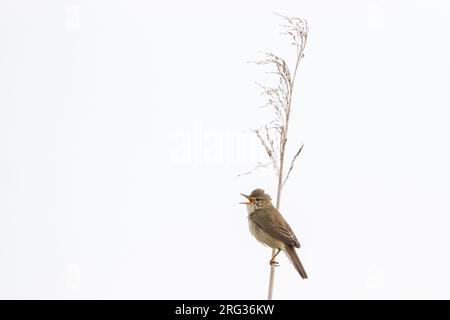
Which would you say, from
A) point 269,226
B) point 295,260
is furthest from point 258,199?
point 295,260

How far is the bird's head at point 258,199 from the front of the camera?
4062 mm

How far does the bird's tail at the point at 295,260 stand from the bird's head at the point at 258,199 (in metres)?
0.43

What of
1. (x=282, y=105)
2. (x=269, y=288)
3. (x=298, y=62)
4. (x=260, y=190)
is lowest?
(x=269, y=288)

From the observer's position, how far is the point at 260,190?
4.13m

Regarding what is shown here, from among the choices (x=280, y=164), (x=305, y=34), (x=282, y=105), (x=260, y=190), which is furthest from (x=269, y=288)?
(x=260, y=190)

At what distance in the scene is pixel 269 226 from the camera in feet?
12.8

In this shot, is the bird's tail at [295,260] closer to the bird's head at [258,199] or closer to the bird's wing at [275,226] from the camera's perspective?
the bird's wing at [275,226]

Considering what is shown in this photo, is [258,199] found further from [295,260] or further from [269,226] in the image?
[295,260]

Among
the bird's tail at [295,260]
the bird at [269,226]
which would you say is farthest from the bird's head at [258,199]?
the bird's tail at [295,260]

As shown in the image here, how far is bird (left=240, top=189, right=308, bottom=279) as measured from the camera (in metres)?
3.75

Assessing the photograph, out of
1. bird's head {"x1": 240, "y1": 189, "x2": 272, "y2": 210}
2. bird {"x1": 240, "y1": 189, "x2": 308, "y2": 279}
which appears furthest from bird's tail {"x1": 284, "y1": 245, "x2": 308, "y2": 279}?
bird's head {"x1": 240, "y1": 189, "x2": 272, "y2": 210}
